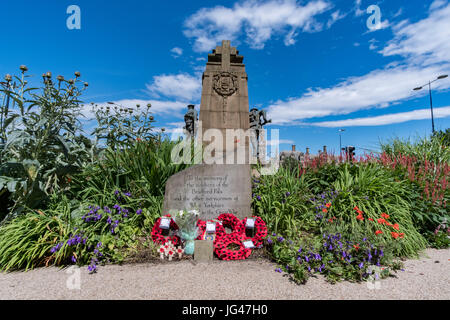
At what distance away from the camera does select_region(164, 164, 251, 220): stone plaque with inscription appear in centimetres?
396

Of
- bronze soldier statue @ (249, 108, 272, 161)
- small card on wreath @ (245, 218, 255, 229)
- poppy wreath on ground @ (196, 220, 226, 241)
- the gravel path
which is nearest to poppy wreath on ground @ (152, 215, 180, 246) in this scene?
poppy wreath on ground @ (196, 220, 226, 241)

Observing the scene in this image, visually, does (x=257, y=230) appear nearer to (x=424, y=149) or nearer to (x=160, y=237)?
(x=160, y=237)

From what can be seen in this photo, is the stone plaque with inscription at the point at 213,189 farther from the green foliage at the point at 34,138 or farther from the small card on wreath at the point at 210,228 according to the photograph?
the green foliage at the point at 34,138

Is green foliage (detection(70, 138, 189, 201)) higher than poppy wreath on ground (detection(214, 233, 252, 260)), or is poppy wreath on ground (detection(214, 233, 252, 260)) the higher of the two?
green foliage (detection(70, 138, 189, 201))

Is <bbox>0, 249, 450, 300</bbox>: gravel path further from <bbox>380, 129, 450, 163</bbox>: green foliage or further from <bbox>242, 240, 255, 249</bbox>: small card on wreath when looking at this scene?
<bbox>380, 129, 450, 163</bbox>: green foliage

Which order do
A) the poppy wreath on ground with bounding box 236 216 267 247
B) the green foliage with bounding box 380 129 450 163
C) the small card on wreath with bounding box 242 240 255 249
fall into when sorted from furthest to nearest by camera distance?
the green foliage with bounding box 380 129 450 163 → the poppy wreath on ground with bounding box 236 216 267 247 → the small card on wreath with bounding box 242 240 255 249

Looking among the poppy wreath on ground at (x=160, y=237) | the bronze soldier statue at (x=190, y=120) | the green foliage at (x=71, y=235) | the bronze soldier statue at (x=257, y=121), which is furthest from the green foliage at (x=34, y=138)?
the bronze soldier statue at (x=257, y=121)

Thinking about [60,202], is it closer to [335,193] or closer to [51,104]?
[51,104]

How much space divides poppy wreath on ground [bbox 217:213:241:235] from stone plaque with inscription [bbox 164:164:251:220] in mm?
219

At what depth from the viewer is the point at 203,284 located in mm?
2451

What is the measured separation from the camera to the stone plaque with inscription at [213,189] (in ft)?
13.0

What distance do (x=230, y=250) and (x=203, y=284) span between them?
2.99ft

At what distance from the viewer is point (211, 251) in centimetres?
320
